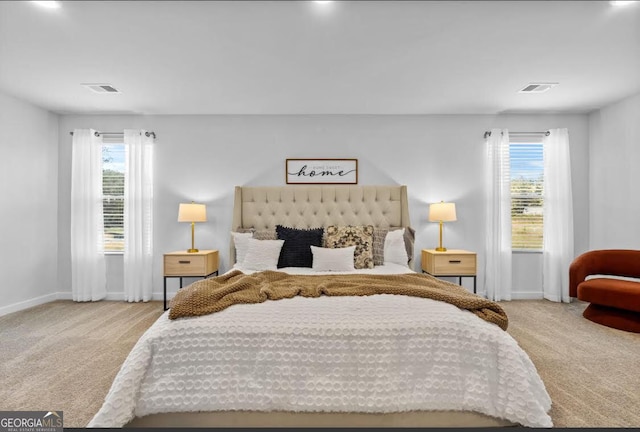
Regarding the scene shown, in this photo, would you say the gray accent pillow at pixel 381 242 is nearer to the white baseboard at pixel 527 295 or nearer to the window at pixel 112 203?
the white baseboard at pixel 527 295

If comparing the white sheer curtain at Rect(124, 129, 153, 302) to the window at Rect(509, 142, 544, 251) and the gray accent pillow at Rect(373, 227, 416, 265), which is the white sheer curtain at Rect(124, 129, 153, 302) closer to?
the gray accent pillow at Rect(373, 227, 416, 265)

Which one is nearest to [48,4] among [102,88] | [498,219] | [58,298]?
[102,88]

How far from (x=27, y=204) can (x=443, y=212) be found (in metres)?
5.37

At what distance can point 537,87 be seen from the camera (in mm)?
3596

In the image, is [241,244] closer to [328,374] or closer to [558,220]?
[328,374]

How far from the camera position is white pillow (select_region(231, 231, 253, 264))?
3.76 meters

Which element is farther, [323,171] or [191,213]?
[323,171]

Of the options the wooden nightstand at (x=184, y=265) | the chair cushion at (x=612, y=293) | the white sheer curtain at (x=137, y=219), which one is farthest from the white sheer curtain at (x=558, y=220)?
the white sheer curtain at (x=137, y=219)

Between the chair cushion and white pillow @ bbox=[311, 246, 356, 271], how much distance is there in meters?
2.55

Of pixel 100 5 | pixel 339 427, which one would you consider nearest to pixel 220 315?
pixel 339 427

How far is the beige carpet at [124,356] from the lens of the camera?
78.2 inches

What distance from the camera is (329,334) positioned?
68.1 inches

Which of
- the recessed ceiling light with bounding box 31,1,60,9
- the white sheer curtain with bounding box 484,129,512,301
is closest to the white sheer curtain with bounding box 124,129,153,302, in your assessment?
the recessed ceiling light with bounding box 31,1,60,9

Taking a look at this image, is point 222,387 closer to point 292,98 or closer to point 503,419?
point 503,419
